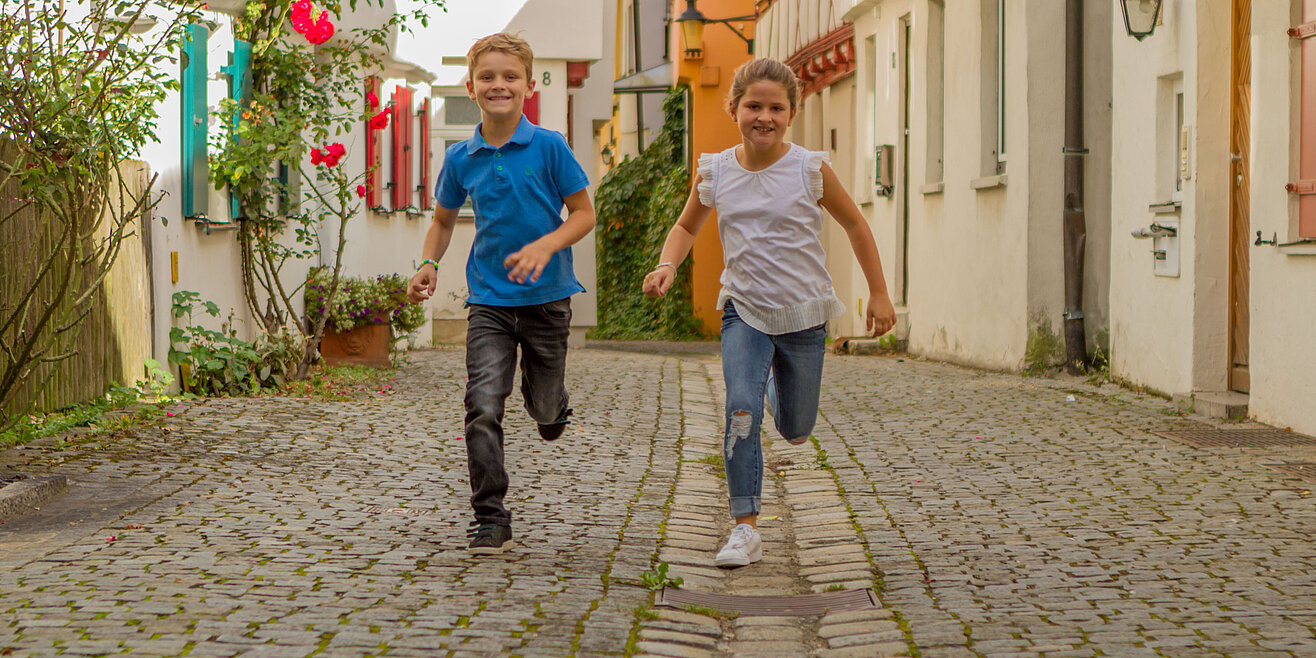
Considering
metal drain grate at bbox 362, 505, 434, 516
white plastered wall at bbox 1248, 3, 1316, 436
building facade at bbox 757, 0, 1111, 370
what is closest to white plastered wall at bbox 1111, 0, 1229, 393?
white plastered wall at bbox 1248, 3, 1316, 436

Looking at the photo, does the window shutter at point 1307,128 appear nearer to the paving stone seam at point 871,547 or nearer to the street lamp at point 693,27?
the paving stone seam at point 871,547

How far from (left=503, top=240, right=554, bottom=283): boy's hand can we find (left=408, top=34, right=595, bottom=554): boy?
9 cm

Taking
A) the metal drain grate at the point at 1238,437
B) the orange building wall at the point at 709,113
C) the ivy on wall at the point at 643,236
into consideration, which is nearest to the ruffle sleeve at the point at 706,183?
the metal drain grate at the point at 1238,437

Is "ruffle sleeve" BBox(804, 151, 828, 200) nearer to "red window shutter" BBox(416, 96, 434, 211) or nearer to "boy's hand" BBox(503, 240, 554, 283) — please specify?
"boy's hand" BBox(503, 240, 554, 283)

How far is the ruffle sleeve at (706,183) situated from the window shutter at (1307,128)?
14.2 feet

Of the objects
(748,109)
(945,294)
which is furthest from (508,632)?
(945,294)

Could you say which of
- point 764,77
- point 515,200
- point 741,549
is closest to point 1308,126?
point 764,77

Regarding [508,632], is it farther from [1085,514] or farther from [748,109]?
[1085,514]

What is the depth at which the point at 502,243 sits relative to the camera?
520 centimetres

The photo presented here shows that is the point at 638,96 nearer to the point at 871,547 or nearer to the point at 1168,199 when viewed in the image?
the point at 1168,199

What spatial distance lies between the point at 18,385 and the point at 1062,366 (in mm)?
8158

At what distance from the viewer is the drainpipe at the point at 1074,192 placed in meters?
12.5

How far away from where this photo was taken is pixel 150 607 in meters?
4.21

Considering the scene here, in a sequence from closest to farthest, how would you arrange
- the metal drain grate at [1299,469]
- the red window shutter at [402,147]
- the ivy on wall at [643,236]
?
the metal drain grate at [1299,469], the red window shutter at [402,147], the ivy on wall at [643,236]
